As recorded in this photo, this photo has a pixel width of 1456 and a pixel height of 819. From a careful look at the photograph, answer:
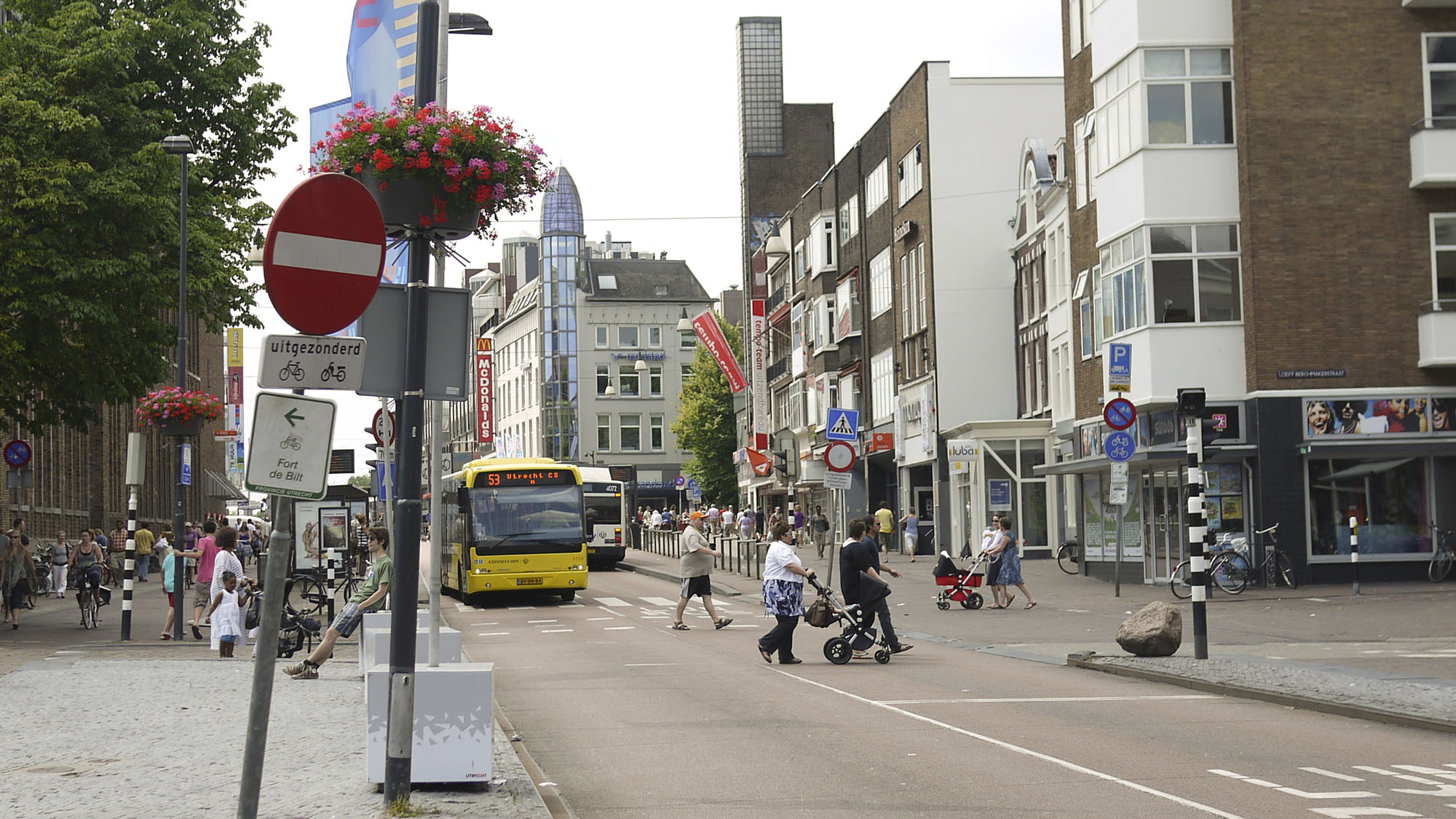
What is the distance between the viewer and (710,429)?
8538 cm

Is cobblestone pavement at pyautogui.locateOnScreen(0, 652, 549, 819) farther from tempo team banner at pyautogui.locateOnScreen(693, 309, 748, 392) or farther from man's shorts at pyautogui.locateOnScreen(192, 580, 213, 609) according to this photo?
tempo team banner at pyautogui.locateOnScreen(693, 309, 748, 392)

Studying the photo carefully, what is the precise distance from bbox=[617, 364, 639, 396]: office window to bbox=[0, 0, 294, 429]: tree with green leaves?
7292 cm

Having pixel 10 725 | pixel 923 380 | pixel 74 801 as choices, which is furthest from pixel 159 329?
pixel 923 380

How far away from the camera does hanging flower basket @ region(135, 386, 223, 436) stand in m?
23.4

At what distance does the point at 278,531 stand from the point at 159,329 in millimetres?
20627

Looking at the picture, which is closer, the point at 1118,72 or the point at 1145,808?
the point at 1145,808

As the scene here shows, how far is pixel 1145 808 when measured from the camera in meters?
8.68

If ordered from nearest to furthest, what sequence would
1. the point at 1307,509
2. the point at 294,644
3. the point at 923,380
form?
1. the point at 294,644
2. the point at 1307,509
3. the point at 923,380

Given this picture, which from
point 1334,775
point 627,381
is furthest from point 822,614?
point 627,381

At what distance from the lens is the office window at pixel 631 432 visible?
101938 millimetres

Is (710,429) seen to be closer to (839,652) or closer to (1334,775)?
(839,652)

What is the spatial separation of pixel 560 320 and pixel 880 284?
1989 inches

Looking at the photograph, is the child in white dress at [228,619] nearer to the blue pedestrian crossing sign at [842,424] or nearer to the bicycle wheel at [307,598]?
the bicycle wheel at [307,598]

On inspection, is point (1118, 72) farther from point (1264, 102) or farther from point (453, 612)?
point (453, 612)
